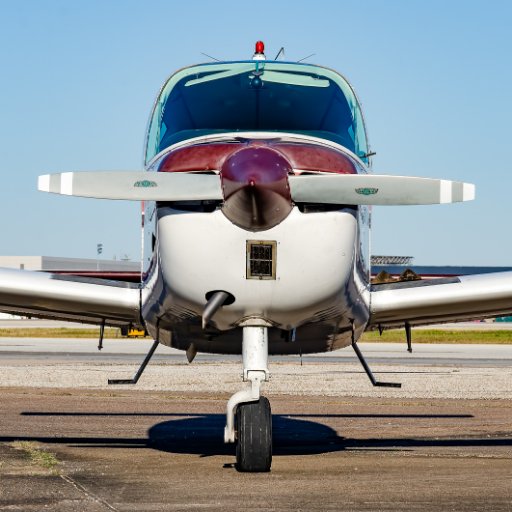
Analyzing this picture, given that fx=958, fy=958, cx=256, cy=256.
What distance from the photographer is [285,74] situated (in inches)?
314

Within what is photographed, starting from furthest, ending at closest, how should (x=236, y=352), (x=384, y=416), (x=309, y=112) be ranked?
(x=384, y=416)
(x=236, y=352)
(x=309, y=112)

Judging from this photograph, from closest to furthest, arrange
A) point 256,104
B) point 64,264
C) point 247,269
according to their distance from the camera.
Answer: point 247,269 → point 256,104 → point 64,264

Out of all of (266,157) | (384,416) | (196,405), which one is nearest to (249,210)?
(266,157)

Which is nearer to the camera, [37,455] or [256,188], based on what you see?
[256,188]

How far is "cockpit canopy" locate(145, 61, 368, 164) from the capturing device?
7.47m

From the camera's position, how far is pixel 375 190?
6.83 meters

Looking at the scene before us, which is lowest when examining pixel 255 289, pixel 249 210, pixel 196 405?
pixel 196 405

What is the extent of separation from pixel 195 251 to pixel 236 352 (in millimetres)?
1896

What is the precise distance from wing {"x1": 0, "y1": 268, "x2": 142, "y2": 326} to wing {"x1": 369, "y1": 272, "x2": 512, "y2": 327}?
2.18 metres

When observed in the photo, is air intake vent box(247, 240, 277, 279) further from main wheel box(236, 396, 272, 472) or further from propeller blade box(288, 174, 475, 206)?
main wheel box(236, 396, 272, 472)

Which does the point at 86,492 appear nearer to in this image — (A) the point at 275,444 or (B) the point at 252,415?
(B) the point at 252,415

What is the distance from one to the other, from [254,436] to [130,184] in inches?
83.6

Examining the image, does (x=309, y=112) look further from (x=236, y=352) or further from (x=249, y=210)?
(x=236, y=352)

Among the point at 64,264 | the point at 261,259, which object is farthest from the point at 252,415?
the point at 64,264
